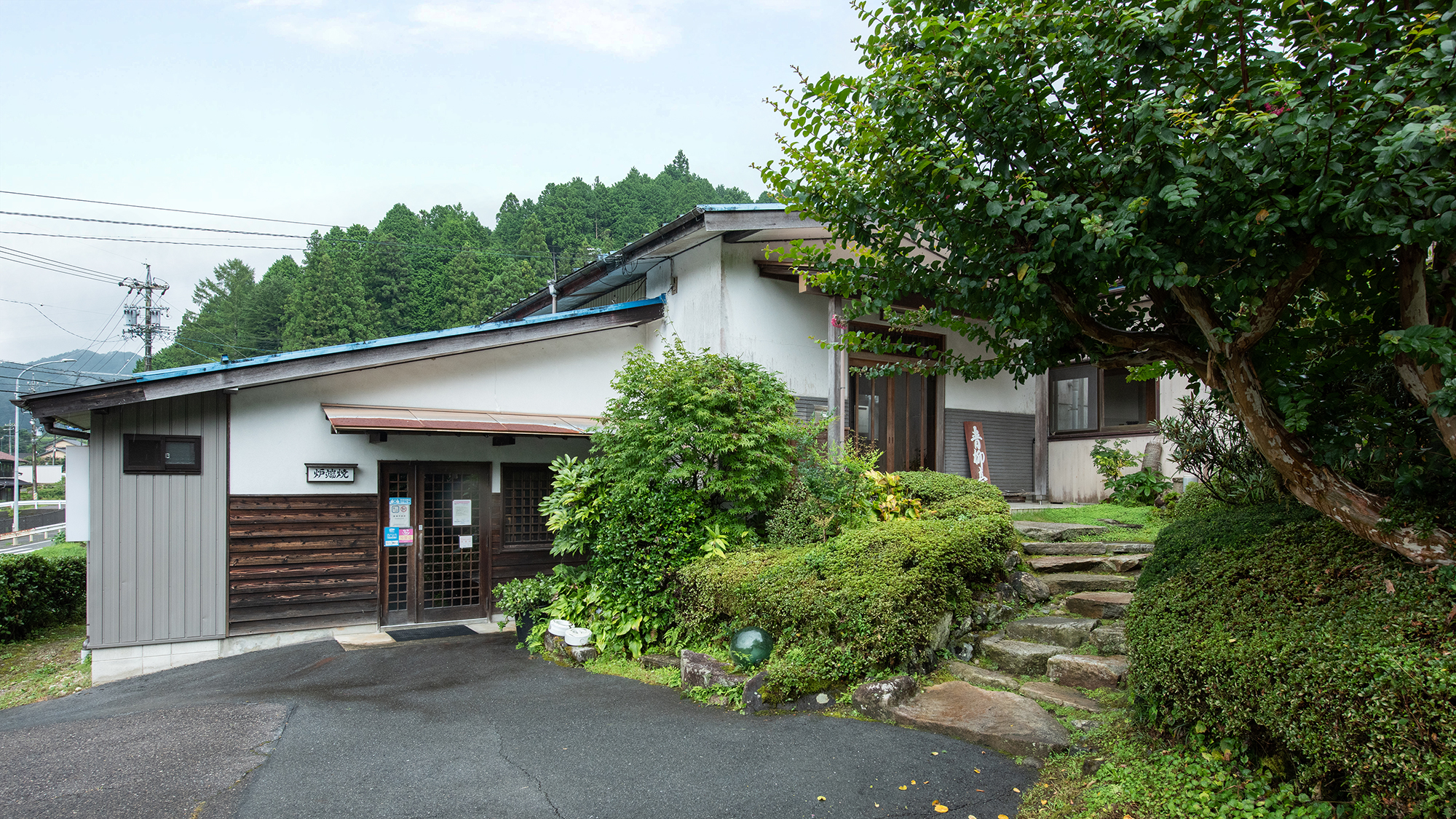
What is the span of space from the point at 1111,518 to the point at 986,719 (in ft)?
19.1

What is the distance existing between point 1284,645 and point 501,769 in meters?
4.48

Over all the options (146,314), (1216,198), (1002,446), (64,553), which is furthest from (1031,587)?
(146,314)

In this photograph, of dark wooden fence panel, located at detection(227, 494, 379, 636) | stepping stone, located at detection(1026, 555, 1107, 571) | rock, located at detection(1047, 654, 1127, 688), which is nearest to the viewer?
rock, located at detection(1047, 654, 1127, 688)

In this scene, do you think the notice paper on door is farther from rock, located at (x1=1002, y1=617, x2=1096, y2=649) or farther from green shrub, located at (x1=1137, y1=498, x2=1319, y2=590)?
green shrub, located at (x1=1137, y1=498, x2=1319, y2=590)

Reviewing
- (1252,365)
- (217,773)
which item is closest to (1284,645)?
(1252,365)

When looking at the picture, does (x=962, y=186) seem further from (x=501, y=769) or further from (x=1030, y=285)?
(x=501, y=769)

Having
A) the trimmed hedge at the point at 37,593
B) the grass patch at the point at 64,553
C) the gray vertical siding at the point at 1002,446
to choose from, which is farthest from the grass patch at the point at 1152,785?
the grass patch at the point at 64,553

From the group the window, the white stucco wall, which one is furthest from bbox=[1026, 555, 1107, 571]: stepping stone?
the window

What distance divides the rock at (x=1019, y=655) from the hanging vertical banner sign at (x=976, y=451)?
6.12 meters

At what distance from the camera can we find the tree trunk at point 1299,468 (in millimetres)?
3836

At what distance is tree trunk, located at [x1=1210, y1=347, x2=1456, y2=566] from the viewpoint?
151 inches

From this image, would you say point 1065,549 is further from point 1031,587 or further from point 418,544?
point 418,544

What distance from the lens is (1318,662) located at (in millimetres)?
3314

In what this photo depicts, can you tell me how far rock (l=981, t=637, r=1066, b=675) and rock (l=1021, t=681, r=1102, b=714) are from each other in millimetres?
189
